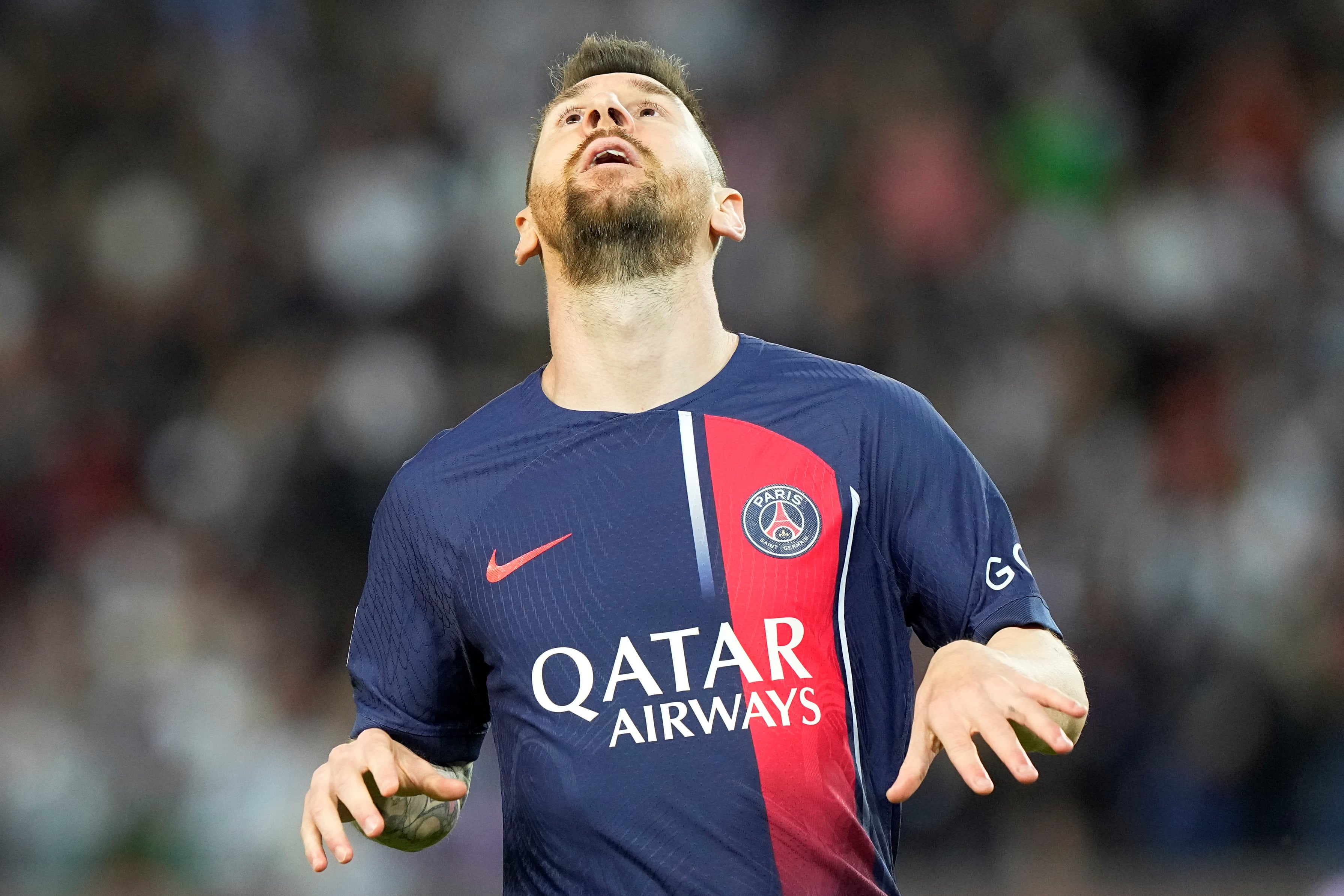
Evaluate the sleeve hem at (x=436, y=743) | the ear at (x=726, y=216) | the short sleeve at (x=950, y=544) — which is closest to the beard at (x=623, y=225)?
the ear at (x=726, y=216)

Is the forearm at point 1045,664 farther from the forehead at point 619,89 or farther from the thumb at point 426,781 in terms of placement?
the forehead at point 619,89

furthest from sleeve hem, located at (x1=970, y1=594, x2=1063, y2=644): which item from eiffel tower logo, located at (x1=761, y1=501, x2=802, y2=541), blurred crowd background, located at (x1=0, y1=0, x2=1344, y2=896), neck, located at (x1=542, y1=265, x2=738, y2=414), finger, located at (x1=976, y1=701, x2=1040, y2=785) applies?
blurred crowd background, located at (x1=0, y1=0, x2=1344, y2=896)

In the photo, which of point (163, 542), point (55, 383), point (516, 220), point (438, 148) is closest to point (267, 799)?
point (163, 542)

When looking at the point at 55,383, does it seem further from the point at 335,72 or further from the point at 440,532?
the point at 440,532

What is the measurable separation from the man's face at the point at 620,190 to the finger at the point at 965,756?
138cm

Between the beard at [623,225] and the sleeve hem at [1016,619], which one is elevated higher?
the beard at [623,225]

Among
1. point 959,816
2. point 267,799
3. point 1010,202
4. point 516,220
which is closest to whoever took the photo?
point 516,220

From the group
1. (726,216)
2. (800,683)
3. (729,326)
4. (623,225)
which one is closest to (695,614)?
(800,683)

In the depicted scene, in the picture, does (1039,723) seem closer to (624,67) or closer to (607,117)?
(607,117)

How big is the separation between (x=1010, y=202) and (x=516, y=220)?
20.6 ft

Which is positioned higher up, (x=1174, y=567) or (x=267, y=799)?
(x=1174, y=567)

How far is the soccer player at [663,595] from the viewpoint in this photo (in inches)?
116

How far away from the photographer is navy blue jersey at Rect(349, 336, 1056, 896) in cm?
296

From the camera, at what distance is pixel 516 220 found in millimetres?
3836
